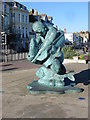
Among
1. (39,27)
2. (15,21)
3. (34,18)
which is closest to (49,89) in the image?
(39,27)

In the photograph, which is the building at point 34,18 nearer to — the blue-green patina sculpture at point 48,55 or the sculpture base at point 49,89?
the blue-green patina sculpture at point 48,55

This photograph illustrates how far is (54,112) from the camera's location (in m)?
6.39

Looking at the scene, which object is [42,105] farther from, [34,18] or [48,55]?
[34,18]

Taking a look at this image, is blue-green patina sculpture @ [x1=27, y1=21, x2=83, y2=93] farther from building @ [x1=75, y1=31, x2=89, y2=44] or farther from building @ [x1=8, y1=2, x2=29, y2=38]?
building @ [x1=75, y1=31, x2=89, y2=44]

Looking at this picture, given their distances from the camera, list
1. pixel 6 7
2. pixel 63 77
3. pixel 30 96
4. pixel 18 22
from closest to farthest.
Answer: pixel 30 96 → pixel 63 77 → pixel 6 7 → pixel 18 22

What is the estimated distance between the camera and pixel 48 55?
9.43 metres

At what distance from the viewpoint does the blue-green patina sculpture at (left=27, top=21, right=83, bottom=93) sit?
368 inches

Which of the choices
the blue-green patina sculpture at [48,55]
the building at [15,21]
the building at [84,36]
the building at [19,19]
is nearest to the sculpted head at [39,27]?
the blue-green patina sculpture at [48,55]

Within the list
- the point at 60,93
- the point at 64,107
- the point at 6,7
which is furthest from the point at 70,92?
the point at 6,7

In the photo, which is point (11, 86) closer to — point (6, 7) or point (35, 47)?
point (35, 47)

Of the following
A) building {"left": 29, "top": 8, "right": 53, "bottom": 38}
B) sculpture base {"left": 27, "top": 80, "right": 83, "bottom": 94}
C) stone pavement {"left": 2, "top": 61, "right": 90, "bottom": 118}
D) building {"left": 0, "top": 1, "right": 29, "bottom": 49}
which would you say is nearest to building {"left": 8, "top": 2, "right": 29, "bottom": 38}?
building {"left": 0, "top": 1, "right": 29, "bottom": 49}

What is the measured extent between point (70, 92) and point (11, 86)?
291 centimetres

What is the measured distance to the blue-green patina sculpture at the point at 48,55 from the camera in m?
9.35

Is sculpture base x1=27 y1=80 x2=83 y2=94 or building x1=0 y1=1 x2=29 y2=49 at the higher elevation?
building x1=0 y1=1 x2=29 y2=49
